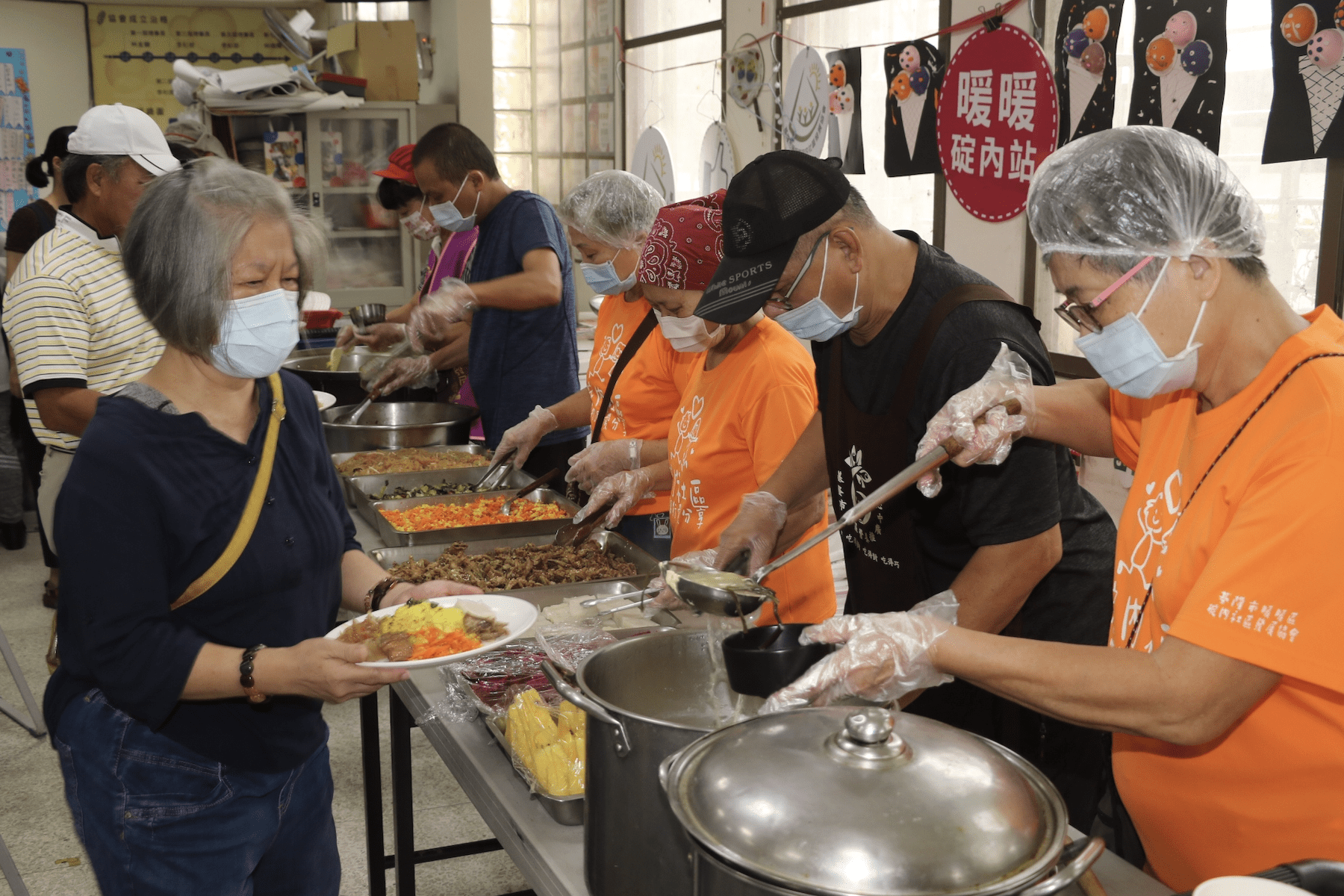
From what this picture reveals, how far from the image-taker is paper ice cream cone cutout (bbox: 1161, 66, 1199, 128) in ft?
9.37

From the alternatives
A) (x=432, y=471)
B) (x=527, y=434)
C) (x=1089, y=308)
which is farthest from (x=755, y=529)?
(x=432, y=471)

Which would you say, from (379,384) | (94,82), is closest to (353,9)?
(94,82)

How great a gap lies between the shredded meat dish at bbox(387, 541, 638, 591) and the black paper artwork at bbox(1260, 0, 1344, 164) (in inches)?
77.2

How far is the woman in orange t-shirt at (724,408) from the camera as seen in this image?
6.88 ft

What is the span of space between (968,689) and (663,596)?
0.57m

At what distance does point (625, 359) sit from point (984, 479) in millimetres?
1327

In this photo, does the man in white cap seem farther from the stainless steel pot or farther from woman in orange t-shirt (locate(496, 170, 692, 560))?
the stainless steel pot

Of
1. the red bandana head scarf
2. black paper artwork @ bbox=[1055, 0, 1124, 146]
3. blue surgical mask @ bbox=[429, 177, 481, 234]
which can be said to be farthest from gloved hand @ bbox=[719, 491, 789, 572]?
blue surgical mask @ bbox=[429, 177, 481, 234]

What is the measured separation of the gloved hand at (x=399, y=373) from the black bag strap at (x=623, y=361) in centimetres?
126

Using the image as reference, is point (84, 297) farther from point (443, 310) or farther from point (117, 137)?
point (443, 310)

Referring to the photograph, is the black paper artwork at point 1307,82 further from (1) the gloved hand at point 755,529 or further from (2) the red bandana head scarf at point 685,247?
(1) the gloved hand at point 755,529

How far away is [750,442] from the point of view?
2.12 meters

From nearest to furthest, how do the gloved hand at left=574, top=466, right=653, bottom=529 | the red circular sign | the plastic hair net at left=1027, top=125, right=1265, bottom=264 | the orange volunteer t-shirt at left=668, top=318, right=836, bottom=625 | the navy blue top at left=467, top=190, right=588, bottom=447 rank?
the plastic hair net at left=1027, top=125, right=1265, bottom=264 → the orange volunteer t-shirt at left=668, top=318, right=836, bottom=625 → the gloved hand at left=574, top=466, right=653, bottom=529 → the red circular sign → the navy blue top at left=467, top=190, right=588, bottom=447

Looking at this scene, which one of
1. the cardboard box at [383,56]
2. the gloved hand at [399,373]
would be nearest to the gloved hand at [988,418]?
the gloved hand at [399,373]
